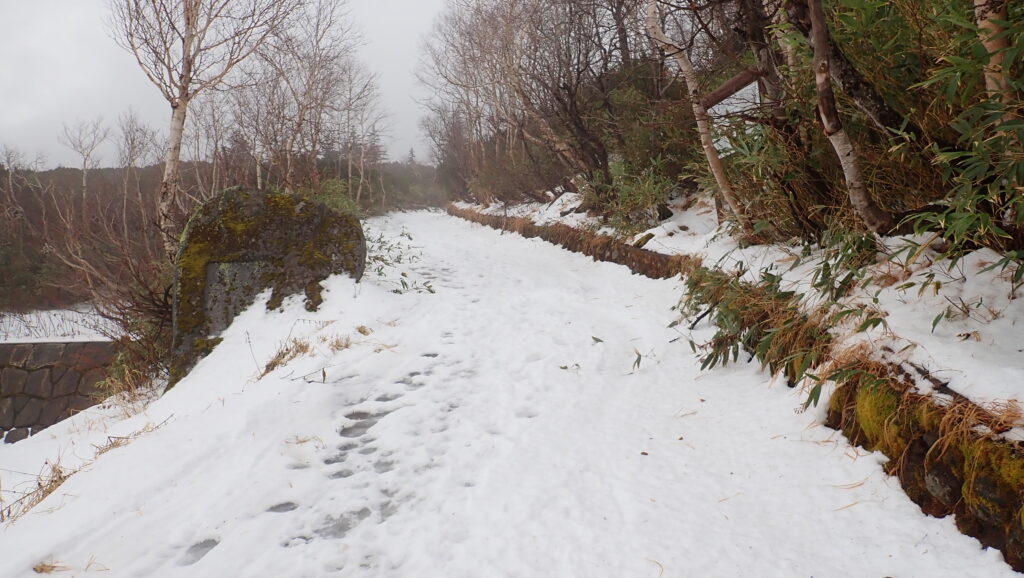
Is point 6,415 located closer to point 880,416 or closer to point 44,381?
point 44,381

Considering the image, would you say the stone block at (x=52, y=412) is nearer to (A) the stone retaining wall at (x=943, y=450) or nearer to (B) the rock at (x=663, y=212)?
(B) the rock at (x=663, y=212)

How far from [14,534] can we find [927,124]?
498 cm

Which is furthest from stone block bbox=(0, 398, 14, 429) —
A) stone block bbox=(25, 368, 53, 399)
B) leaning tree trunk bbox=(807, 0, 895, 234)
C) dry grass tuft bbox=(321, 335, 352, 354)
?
leaning tree trunk bbox=(807, 0, 895, 234)

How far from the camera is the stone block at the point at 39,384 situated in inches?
363

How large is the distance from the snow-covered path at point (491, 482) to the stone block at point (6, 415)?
7900 mm

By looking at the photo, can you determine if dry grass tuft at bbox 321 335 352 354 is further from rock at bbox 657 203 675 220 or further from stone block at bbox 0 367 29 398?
stone block at bbox 0 367 29 398

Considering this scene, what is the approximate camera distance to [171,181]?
6863mm

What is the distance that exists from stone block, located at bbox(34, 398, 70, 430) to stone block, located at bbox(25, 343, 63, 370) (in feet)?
2.73

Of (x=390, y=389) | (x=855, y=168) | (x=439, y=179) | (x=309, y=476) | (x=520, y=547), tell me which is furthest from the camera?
(x=439, y=179)

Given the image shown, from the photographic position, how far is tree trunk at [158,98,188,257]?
682 cm

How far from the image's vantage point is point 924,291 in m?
2.35

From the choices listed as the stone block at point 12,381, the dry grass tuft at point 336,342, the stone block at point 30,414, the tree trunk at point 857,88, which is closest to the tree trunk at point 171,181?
the dry grass tuft at point 336,342

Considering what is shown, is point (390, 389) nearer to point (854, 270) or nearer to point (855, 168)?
point (854, 270)

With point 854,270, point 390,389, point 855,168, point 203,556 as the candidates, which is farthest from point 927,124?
point 203,556
